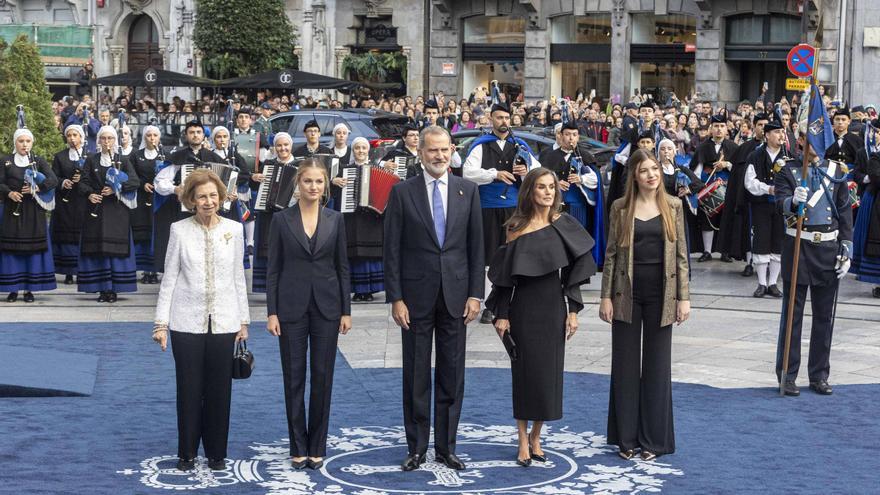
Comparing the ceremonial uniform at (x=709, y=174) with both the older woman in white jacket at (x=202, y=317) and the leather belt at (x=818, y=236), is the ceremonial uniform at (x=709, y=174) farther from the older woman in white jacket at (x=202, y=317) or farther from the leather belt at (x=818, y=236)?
the older woman in white jacket at (x=202, y=317)

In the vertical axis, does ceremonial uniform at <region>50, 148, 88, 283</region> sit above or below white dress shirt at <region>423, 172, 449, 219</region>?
below

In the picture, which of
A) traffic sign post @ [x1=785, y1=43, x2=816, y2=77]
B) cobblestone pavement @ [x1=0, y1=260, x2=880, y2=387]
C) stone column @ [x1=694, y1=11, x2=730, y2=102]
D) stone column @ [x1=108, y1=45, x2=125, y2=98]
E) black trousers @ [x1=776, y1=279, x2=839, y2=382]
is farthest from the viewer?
stone column @ [x1=108, y1=45, x2=125, y2=98]

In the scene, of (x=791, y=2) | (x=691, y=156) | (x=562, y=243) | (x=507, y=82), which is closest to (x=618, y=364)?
(x=562, y=243)

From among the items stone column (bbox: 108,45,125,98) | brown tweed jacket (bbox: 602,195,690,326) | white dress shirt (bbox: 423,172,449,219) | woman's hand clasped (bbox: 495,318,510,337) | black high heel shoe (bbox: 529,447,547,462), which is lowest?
black high heel shoe (bbox: 529,447,547,462)

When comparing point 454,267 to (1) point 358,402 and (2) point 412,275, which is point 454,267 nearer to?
(2) point 412,275

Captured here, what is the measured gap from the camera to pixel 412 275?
916 centimetres

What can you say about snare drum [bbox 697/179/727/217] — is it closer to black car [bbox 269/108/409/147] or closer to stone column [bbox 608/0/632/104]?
black car [bbox 269/108/409/147]

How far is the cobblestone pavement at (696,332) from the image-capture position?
12.5m

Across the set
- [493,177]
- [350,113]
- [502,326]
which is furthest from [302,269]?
[350,113]

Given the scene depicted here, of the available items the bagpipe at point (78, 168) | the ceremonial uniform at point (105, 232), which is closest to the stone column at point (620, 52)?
the bagpipe at point (78, 168)

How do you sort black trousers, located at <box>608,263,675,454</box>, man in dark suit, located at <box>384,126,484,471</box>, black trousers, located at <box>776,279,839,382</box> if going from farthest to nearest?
black trousers, located at <box>776,279,839,382</box>, black trousers, located at <box>608,263,675,454</box>, man in dark suit, located at <box>384,126,484,471</box>

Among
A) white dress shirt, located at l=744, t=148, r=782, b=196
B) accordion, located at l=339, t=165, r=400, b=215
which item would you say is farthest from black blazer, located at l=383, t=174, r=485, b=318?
white dress shirt, located at l=744, t=148, r=782, b=196

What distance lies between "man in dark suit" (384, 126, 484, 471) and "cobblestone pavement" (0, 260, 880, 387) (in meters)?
3.34

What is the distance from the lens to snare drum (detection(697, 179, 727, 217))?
63.0ft
